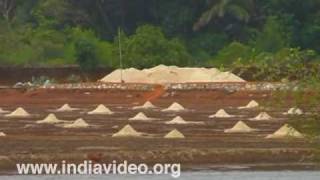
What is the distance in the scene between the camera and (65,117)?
154ft

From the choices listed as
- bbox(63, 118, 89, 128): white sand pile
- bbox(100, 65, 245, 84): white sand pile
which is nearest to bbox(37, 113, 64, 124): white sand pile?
bbox(63, 118, 89, 128): white sand pile

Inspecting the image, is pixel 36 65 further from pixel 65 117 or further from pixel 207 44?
pixel 65 117

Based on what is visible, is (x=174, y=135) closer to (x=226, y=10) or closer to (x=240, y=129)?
(x=240, y=129)

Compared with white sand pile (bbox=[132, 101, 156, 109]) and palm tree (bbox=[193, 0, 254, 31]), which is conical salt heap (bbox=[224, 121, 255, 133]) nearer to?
white sand pile (bbox=[132, 101, 156, 109])

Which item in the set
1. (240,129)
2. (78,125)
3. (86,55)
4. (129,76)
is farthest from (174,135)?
(86,55)

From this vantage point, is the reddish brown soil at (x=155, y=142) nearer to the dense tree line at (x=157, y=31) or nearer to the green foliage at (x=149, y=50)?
the green foliage at (x=149, y=50)

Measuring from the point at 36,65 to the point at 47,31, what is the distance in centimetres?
919

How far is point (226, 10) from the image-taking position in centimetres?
8356

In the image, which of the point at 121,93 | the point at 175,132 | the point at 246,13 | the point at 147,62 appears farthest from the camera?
the point at 246,13

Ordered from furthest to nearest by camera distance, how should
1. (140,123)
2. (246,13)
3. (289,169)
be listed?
(246,13) → (140,123) → (289,169)

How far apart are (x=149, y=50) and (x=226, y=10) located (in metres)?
9.26

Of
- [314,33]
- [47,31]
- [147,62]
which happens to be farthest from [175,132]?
[47,31]

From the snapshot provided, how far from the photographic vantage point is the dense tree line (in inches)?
3029

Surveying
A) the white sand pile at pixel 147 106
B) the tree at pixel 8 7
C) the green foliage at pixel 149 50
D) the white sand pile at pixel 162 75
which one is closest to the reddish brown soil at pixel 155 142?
the white sand pile at pixel 147 106
